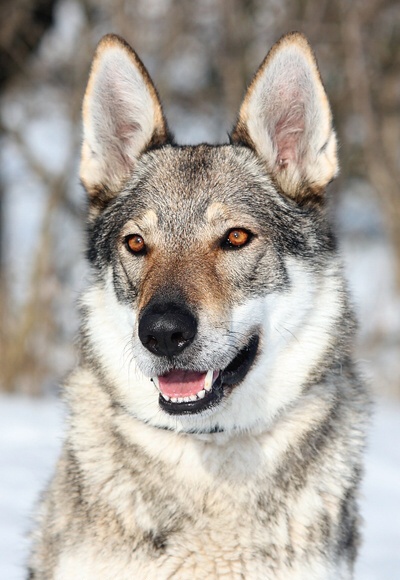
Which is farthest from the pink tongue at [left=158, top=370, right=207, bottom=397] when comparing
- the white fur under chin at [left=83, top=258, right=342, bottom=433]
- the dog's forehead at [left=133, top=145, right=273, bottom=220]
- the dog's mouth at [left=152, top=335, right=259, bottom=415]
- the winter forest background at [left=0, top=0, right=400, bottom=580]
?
the winter forest background at [left=0, top=0, right=400, bottom=580]

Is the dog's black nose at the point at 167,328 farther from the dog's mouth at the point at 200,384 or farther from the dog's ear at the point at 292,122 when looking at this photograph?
the dog's ear at the point at 292,122

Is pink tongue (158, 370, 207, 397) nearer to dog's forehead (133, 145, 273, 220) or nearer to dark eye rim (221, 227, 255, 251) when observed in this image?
dark eye rim (221, 227, 255, 251)

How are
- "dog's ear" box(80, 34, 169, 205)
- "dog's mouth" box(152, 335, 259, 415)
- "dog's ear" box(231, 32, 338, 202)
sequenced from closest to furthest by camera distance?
"dog's mouth" box(152, 335, 259, 415), "dog's ear" box(231, 32, 338, 202), "dog's ear" box(80, 34, 169, 205)

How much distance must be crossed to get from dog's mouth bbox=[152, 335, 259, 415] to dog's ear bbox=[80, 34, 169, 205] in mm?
992

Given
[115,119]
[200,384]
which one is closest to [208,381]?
[200,384]

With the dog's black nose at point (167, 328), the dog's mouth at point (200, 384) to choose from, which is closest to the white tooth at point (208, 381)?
the dog's mouth at point (200, 384)

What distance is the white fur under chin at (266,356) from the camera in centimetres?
327

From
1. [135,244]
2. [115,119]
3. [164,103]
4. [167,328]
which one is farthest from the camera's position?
[164,103]

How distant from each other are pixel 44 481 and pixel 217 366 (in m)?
1.77

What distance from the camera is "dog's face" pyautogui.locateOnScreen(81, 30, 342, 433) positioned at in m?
3.06

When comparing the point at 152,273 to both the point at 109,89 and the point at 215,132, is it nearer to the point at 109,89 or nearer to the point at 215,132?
the point at 109,89

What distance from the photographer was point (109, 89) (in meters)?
3.64

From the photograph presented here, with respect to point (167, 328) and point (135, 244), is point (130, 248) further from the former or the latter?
point (167, 328)

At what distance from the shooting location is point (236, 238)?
3307mm
